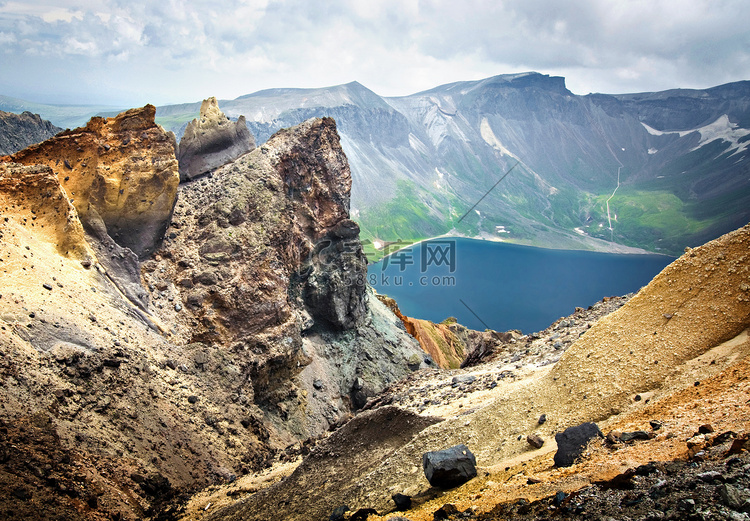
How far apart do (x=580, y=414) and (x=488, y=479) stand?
370cm

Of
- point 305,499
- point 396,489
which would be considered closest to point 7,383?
point 305,499

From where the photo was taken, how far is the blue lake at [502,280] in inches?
3984

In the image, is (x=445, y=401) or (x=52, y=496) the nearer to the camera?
(x=52, y=496)

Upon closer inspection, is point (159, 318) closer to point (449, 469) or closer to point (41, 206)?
point (41, 206)

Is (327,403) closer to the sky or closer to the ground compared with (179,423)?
closer to the ground

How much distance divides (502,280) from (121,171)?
356ft

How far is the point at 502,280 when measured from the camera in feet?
408

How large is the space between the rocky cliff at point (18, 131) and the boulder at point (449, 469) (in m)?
64.0

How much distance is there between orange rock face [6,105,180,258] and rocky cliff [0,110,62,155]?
41.2 m

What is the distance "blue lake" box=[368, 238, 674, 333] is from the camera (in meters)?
101

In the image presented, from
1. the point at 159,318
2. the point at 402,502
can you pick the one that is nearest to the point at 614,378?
the point at 402,502

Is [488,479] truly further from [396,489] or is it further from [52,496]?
[52,496]

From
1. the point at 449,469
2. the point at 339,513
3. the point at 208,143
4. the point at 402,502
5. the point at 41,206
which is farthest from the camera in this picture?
the point at 208,143

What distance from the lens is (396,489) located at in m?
13.6
